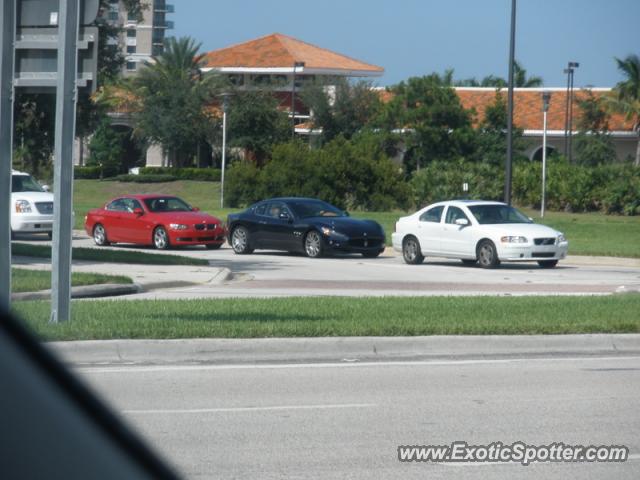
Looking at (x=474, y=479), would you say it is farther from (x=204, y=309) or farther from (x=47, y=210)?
(x=47, y=210)

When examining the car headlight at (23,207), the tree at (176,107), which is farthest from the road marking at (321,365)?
the tree at (176,107)

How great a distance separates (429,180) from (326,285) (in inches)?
1271

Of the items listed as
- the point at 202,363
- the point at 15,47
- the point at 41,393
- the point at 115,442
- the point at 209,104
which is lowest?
the point at 202,363

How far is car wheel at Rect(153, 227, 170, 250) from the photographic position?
95.0 ft

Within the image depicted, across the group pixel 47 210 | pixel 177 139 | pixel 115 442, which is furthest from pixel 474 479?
pixel 177 139

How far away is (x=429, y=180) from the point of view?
51344 millimetres

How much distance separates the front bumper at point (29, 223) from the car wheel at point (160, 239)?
3.92 metres

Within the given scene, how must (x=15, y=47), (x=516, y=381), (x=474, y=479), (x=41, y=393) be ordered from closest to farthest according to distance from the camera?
(x=41, y=393)
(x=474, y=479)
(x=516, y=381)
(x=15, y=47)

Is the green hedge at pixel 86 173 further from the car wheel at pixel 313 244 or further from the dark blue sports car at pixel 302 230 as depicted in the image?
the car wheel at pixel 313 244

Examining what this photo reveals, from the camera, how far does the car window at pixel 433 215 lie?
2558 cm

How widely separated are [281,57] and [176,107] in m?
16.7

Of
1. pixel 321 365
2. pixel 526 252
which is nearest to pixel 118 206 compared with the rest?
pixel 526 252

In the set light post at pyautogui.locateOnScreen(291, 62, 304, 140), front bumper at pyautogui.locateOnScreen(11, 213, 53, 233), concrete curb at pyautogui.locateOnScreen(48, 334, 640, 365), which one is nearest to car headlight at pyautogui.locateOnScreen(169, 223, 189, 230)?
front bumper at pyautogui.locateOnScreen(11, 213, 53, 233)

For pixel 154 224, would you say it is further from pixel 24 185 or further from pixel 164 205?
pixel 24 185
